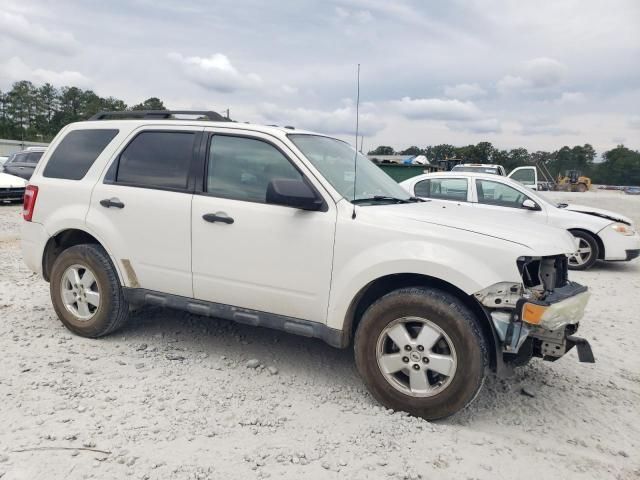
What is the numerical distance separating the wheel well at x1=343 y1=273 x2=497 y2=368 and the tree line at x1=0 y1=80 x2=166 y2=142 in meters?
87.0

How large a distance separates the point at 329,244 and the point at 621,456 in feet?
7.18

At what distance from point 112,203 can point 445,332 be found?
289 cm

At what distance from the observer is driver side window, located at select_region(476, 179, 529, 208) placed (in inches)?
331

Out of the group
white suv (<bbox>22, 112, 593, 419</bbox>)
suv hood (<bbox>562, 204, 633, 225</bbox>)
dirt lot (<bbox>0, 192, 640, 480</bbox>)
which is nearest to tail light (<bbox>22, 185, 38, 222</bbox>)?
white suv (<bbox>22, 112, 593, 419</bbox>)

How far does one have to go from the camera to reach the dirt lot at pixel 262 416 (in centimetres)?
271

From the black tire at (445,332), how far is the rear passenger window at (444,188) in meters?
5.88

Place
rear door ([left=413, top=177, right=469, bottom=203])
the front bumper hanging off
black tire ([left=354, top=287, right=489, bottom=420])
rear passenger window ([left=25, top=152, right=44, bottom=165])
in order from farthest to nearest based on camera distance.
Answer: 1. rear passenger window ([left=25, top=152, right=44, bottom=165])
2. rear door ([left=413, top=177, right=469, bottom=203])
3. black tire ([left=354, top=287, right=489, bottom=420])
4. the front bumper hanging off

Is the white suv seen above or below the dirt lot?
above

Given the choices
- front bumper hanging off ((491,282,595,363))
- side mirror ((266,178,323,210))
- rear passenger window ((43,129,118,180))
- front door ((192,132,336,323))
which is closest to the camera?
front bumper hanging off ((491,282,595,363))

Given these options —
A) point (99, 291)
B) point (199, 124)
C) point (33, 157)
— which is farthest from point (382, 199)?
point (33, 157)

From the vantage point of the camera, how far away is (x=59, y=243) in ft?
15.1

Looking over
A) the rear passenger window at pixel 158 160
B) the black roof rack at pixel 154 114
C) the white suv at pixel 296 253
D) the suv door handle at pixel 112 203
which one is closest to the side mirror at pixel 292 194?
the white suv at pixel 296 253

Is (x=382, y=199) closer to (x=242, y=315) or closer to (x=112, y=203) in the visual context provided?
(x=242, y=315)

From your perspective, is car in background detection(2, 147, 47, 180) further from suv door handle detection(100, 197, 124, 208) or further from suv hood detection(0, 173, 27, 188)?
suv door handle detection(100, 197, 124, 208)
